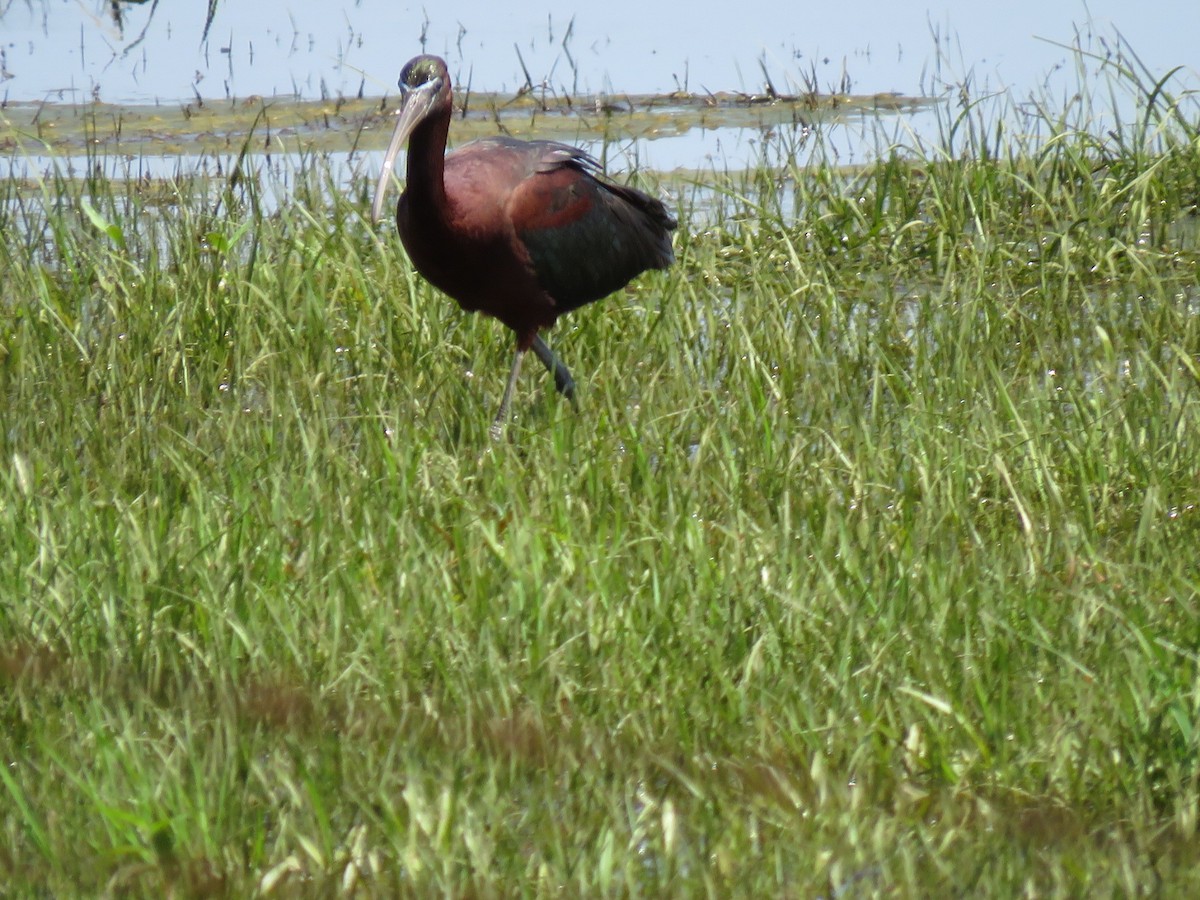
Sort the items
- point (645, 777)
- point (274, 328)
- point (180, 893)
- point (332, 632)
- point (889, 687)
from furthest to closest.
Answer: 1. point (274, 328)
2. point (332, 632)
3. point (889, 687)
4. point (645, 777)
5. point (180, 893)

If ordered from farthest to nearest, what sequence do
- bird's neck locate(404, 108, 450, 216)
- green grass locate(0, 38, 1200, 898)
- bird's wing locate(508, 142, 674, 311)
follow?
bird's wing locate(508, 142, 674, 311)
bird's neck locate(404, 108, 450, 216)
green grass locate(0, 38, 1200, 898)

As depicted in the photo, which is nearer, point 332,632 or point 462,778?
point 462,778

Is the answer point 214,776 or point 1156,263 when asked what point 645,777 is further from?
point 1156,263

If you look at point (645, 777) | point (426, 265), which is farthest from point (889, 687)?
point (426, 265)

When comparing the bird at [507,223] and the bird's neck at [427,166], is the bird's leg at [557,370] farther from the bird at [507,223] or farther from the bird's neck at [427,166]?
the bird's neck at [427,166]

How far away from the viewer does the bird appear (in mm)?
4418

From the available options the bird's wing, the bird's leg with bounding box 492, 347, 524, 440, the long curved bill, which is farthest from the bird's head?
the bird's leg with bounding box 492, 347, 524, 440

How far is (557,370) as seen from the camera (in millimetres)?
4684

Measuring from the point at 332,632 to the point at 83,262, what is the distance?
293 cm

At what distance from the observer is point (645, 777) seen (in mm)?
2559

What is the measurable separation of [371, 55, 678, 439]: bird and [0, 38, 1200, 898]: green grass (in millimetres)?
197

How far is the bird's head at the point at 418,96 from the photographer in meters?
4.39

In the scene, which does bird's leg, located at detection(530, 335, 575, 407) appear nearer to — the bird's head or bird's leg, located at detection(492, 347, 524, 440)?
bird's leg, located at detection(492, 347, 524, 440)

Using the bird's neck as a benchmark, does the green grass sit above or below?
below
